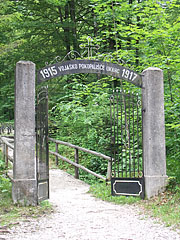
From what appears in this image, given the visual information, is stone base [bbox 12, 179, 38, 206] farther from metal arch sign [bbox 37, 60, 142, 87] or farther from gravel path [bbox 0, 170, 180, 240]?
metal arch sign [bbox 37, 60, 142, 87]

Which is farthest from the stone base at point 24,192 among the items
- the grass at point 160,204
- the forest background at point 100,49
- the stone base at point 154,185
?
the forest background at point 100,49

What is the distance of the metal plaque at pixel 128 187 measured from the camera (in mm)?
7156

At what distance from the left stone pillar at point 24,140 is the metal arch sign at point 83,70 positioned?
453mm

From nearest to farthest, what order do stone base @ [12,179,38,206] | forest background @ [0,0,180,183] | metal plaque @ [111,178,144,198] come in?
1. stone base @ [12,179,38,206]
2. metal plaque @ [111,178,144,198]
3. forest background @ [0,0,180,183]

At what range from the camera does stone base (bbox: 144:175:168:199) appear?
702cm

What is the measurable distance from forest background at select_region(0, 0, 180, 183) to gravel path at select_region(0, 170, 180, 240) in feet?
6.84

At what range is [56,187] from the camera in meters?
9.45

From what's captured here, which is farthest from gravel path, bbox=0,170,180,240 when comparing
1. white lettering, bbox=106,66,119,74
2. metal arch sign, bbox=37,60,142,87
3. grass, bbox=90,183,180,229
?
white lettering, bbox=106,66,119,74

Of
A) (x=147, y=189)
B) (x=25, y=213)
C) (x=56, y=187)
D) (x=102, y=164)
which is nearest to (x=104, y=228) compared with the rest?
(x=25, y=213)

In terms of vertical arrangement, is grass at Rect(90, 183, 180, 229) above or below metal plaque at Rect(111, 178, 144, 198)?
below

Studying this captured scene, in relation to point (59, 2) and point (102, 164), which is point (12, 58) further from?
point (102, 164)

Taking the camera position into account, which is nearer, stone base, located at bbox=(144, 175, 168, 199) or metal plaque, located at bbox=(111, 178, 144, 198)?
stone base, located at bbox=(144, 175, 168, 199)

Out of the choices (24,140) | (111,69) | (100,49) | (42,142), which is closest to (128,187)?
(42,142)

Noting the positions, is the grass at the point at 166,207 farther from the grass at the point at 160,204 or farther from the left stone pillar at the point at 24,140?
the left stone pillar at the point at 24,140
